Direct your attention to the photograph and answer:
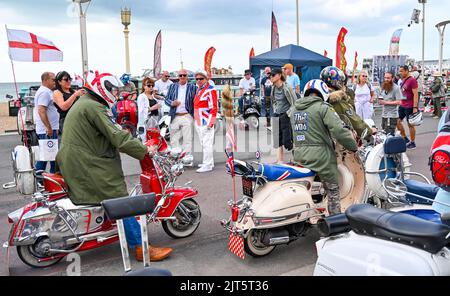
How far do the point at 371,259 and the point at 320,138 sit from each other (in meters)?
2.16

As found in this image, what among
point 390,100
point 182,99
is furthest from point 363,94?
point 182,99

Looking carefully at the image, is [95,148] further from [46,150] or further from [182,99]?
[182,99]

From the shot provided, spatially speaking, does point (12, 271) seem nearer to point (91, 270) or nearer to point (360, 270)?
point (91, 270)

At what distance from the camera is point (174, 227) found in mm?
4879

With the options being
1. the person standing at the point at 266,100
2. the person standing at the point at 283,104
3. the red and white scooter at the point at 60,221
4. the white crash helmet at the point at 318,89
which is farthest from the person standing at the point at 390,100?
the red and white scooter at the point at 60,221

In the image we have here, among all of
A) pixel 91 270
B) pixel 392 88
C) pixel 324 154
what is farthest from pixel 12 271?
A: pixel 392 88

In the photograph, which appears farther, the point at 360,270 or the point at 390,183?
the point at 390,183

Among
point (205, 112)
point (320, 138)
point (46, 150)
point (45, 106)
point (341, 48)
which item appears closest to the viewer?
point (320, 138)

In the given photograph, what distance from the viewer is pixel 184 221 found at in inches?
193

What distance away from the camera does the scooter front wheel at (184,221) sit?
4.84m

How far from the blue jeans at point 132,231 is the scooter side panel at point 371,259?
2.00m

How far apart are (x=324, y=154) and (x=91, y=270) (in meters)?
2.49

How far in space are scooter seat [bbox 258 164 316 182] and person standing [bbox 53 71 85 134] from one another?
12.6 feet

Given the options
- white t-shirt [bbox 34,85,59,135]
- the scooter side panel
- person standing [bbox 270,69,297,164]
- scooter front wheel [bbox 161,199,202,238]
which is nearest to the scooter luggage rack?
the scooter side panel
